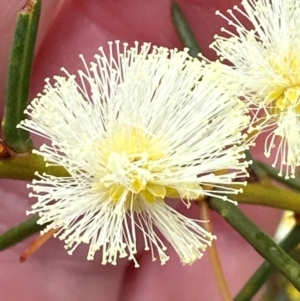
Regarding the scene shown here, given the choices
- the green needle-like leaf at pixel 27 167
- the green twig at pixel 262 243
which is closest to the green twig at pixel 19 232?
the green needle-like leaf at pixel 27 167

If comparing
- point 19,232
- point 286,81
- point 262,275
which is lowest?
point 19,232

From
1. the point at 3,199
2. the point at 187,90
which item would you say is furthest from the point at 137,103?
the point at 3,199

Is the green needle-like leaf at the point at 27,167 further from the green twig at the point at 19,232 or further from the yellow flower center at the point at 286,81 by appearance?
the yellow flower center at the point at 286,81

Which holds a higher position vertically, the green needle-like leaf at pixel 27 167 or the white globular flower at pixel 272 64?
the white globular flower at pixel 272 64

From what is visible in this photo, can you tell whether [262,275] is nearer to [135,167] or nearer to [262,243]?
[262,243]

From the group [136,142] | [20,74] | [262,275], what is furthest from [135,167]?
[262,275]

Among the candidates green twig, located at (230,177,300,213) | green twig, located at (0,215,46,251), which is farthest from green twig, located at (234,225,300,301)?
green twig, located at (0,215,46,251)
